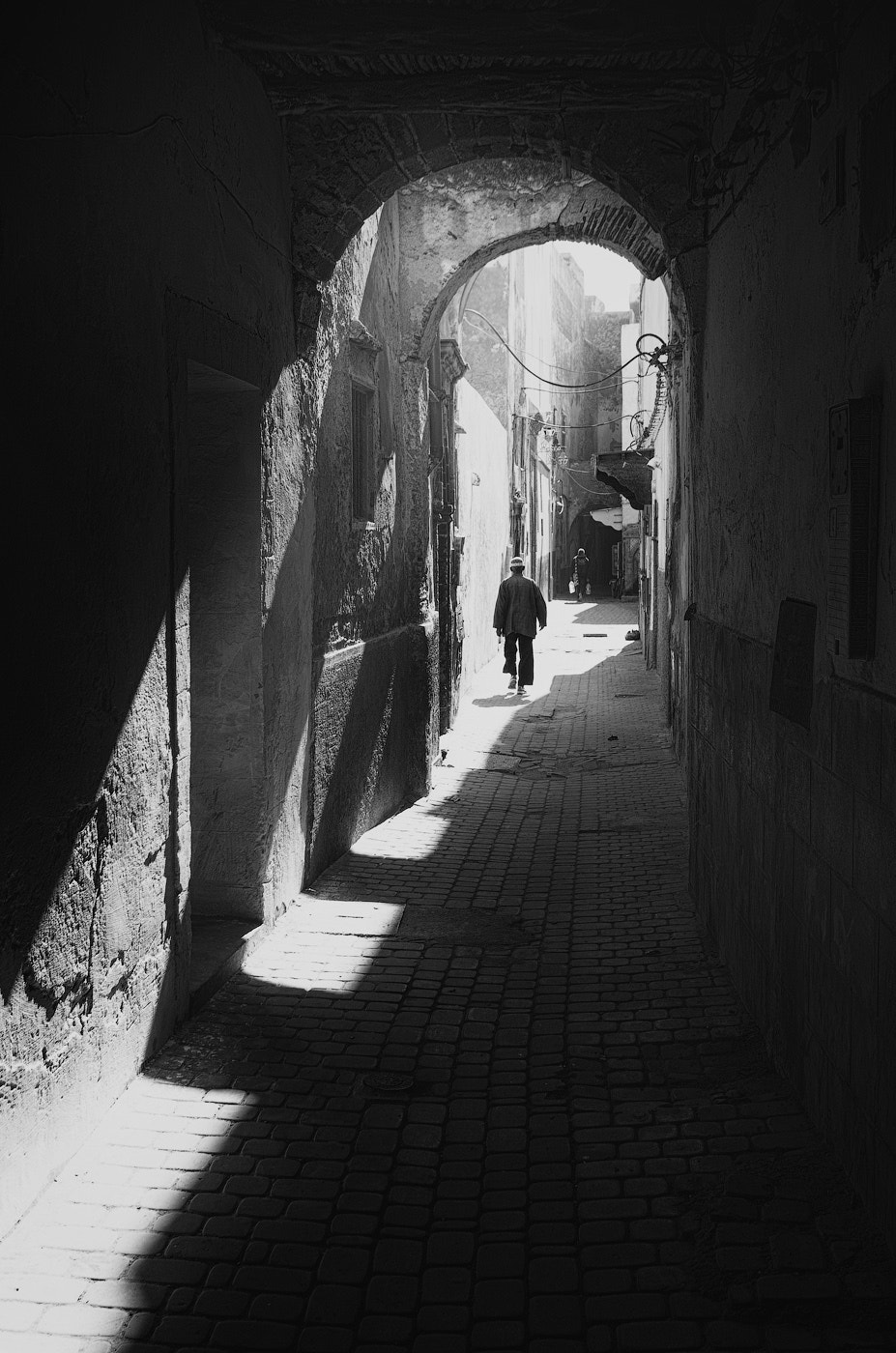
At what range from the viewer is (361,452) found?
8242mm

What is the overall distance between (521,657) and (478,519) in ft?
10.8

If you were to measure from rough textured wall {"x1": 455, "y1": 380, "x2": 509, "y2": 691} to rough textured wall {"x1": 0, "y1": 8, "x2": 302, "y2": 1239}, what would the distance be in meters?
9.85

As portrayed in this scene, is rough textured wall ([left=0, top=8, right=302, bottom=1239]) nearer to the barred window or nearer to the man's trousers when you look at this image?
the barred window

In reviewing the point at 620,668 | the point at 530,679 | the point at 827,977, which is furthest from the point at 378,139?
the point at 620,668

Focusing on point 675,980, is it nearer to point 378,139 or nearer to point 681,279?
point 681,279

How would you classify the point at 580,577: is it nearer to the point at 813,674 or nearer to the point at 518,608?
the point at 518,608

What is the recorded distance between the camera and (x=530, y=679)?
53.6 feet

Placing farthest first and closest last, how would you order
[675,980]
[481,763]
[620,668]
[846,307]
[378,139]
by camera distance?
[620,668] < [481,763] < [378,139] < [675,980] < [846,307]

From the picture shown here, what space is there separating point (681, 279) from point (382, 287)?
3119mm

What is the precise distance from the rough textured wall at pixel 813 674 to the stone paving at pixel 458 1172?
0.27m

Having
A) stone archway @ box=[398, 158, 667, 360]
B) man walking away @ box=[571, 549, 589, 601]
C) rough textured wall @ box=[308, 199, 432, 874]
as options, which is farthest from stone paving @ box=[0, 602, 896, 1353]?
man walking away @ box=[571, 549, 589, 601]

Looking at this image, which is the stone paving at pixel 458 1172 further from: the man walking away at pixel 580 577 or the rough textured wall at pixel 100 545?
the man walking away at pixel 580 577

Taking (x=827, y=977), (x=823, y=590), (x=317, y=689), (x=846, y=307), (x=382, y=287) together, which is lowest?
(x=827, y=977)

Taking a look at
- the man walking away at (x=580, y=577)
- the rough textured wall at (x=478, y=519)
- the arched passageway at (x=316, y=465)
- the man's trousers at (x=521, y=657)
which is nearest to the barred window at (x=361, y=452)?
the arched passageway at (x=316, y=465)
